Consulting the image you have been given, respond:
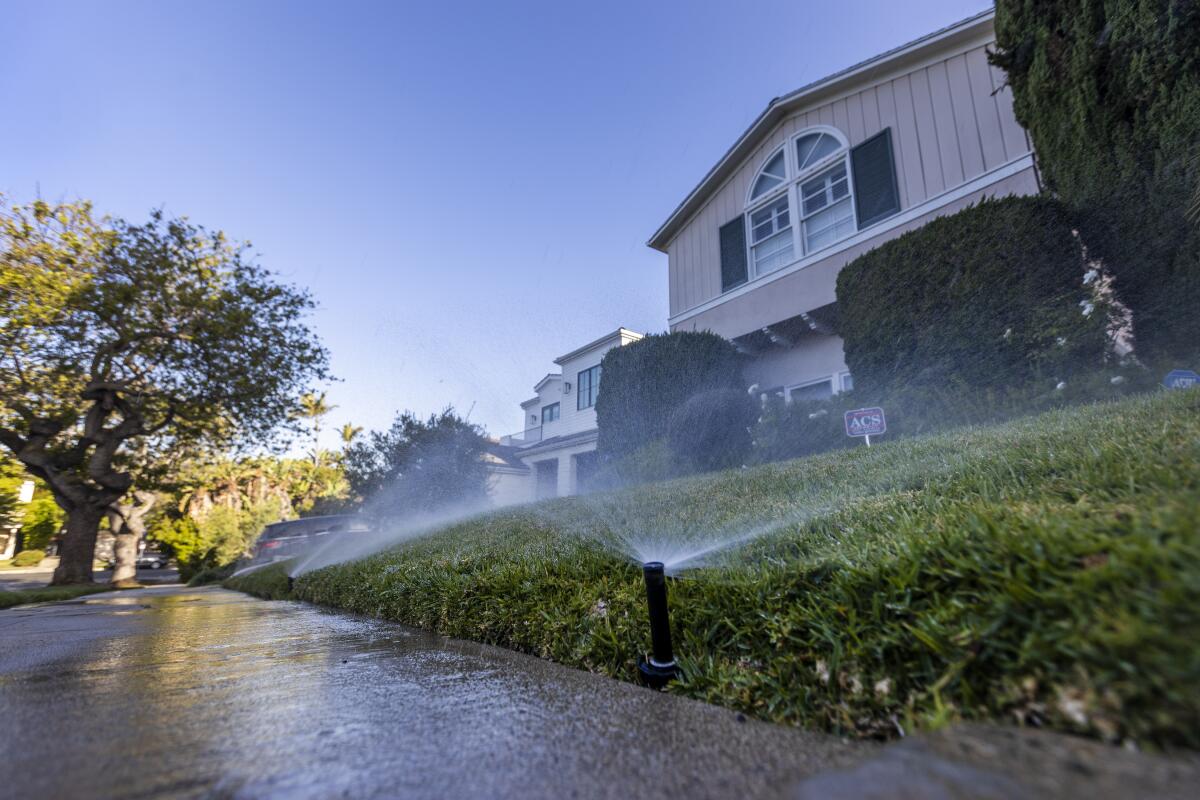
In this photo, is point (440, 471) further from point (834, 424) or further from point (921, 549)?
point (921, 549)

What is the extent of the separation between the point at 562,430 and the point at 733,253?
9.39m

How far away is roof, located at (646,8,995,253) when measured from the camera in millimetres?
7695

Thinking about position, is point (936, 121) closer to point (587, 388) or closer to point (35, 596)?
point (587, 388)

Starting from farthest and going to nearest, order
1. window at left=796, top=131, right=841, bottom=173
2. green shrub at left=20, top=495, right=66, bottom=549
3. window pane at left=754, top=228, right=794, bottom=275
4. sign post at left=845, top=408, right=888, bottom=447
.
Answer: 1. green shrub at left=20, top=495, right=66, bottom=549
2. window pane at left=754, top=228, right=794, bottom=275
3. window at left=796, top=131, right=841, bottom=173
4. sign post at left=845, top=408, right=888, bottom=447

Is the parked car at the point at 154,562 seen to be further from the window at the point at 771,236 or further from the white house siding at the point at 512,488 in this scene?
the window at the point at 771,236

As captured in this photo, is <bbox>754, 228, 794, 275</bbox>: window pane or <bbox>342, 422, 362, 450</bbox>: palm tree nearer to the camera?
<bbox>754, 228, 794, 275</bbox>: window pane

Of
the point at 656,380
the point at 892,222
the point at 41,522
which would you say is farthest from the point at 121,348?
the point at 41,522

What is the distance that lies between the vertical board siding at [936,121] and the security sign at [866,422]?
4.26m

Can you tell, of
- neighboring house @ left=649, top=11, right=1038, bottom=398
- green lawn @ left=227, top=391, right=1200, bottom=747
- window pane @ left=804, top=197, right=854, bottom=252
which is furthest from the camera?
window pane @ left=804, top=197, right=854, bottom=252

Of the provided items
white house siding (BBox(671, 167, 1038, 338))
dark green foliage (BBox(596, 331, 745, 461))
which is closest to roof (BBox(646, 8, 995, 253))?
white house siding (BBox(671, 167, 1038, 338))

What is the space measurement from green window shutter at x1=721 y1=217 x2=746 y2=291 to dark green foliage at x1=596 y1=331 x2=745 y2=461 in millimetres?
1673

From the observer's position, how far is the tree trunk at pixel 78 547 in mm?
10617

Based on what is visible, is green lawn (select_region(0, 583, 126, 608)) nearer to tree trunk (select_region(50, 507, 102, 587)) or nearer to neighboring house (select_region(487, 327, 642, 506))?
tree trunk (select_region(50, 507, 102, 587))

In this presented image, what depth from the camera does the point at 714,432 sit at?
834 centimetres
